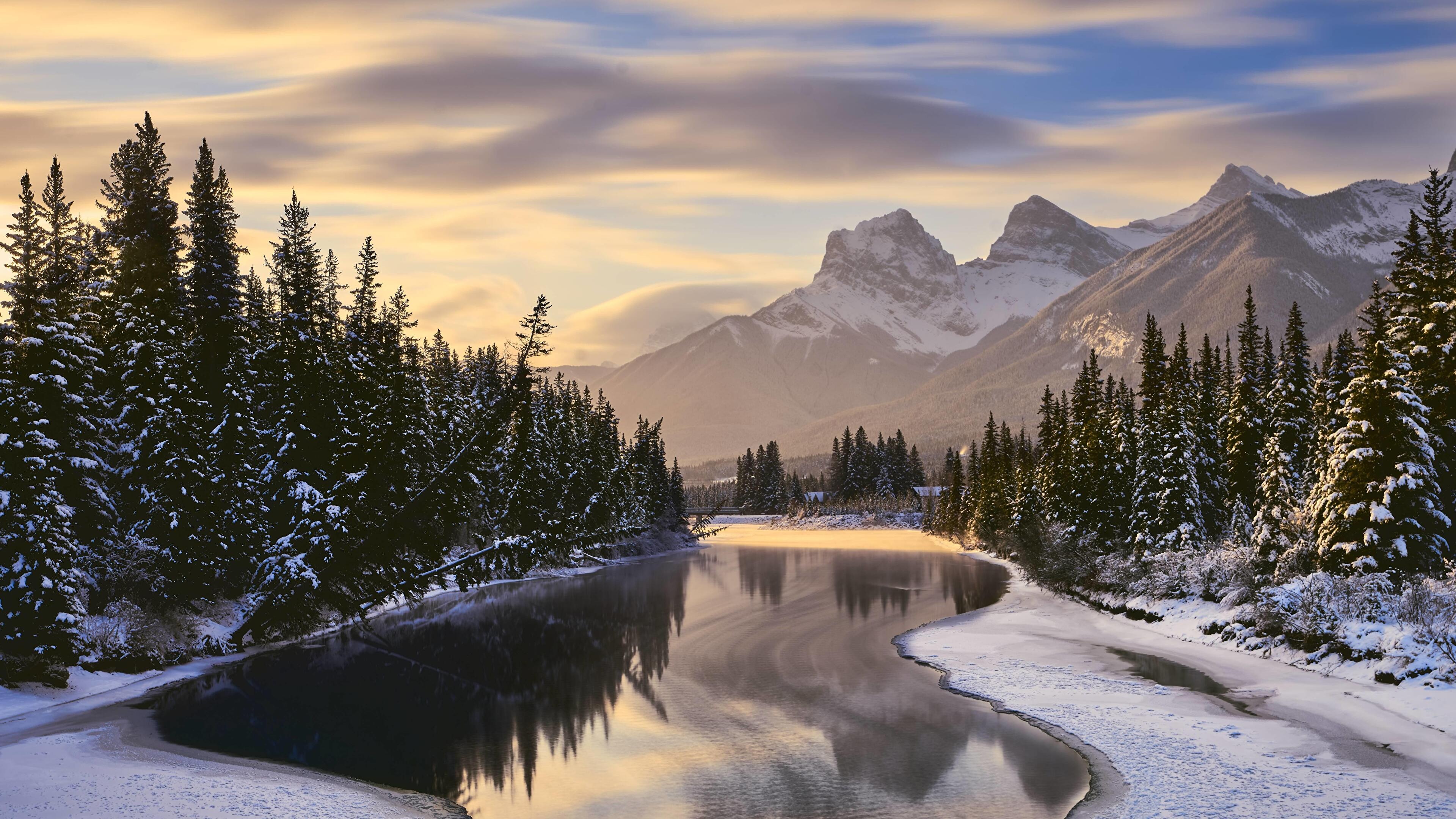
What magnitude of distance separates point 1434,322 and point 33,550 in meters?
51.8

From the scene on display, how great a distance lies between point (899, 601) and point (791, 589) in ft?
35.5

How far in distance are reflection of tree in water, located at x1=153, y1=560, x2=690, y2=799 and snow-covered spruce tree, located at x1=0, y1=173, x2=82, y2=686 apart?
11.8 ft

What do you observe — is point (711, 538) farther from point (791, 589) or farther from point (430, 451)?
point (430, 451)

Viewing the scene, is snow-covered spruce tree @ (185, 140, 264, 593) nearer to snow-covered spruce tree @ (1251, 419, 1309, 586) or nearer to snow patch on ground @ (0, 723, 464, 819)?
snow patch on ground @ (0, 723, 464, 819)

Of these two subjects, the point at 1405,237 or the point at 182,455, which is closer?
the point at 182,455

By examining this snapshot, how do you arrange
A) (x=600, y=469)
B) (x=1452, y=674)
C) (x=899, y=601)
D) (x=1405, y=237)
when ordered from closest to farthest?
(x=1452, y=674)
(x=1405, y=237)
(x=899, y=601)
(x=600, y=469)

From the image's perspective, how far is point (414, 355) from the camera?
68.2 meters

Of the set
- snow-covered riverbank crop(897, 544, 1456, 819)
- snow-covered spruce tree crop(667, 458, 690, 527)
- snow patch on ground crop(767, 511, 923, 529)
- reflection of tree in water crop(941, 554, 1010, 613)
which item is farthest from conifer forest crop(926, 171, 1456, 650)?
snow patch on ground crop(767, 511, 923, 529)

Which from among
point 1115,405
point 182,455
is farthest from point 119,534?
point 1115,405

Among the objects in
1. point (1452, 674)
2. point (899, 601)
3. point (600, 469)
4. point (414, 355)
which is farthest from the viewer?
point (600, 469)

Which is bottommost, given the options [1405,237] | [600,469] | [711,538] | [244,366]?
[711,538]

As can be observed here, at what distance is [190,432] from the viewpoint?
3838 centimetres

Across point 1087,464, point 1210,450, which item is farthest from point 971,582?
point 1210,450

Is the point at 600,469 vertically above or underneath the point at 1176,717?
above
